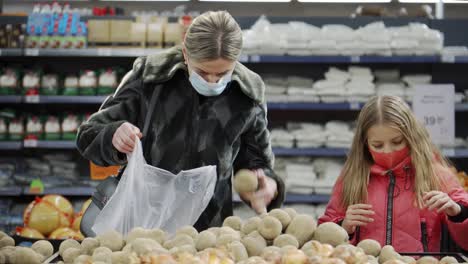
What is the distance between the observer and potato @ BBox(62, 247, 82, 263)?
1.50 m

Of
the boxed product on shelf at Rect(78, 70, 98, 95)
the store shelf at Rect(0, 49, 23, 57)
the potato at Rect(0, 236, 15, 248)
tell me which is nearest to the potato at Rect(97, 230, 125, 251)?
the potato at Rect(0, 236, 15, 248)

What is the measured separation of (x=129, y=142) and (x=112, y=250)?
17.9 inches

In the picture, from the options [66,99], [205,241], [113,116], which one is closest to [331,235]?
[205,241]

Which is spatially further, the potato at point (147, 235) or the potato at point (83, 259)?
the potato at point (147, 235)

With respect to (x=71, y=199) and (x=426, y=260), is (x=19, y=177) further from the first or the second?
(x=426, y=260)

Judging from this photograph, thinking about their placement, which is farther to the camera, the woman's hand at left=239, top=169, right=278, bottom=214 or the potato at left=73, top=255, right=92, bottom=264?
the woman's hand at left=239, top=169, right=278, bottom=214

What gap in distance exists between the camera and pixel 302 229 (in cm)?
157

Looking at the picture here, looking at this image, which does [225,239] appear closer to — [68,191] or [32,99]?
[68,191]

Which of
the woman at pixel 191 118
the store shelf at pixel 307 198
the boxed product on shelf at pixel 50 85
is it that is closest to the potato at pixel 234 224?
the woman at pixel 191 118

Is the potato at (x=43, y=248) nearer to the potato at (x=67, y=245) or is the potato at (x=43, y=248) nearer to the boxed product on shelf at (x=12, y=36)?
the potato at (x=67, y=245)

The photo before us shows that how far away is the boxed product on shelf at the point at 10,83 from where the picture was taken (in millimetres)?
5285

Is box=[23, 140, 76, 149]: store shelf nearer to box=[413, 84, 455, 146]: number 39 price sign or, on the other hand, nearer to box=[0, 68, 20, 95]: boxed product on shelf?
box=[0, 68, 20, 95]: boxed product on shelf

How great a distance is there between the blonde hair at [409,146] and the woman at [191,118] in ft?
0.80

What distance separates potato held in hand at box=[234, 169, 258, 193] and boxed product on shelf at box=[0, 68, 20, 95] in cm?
380
